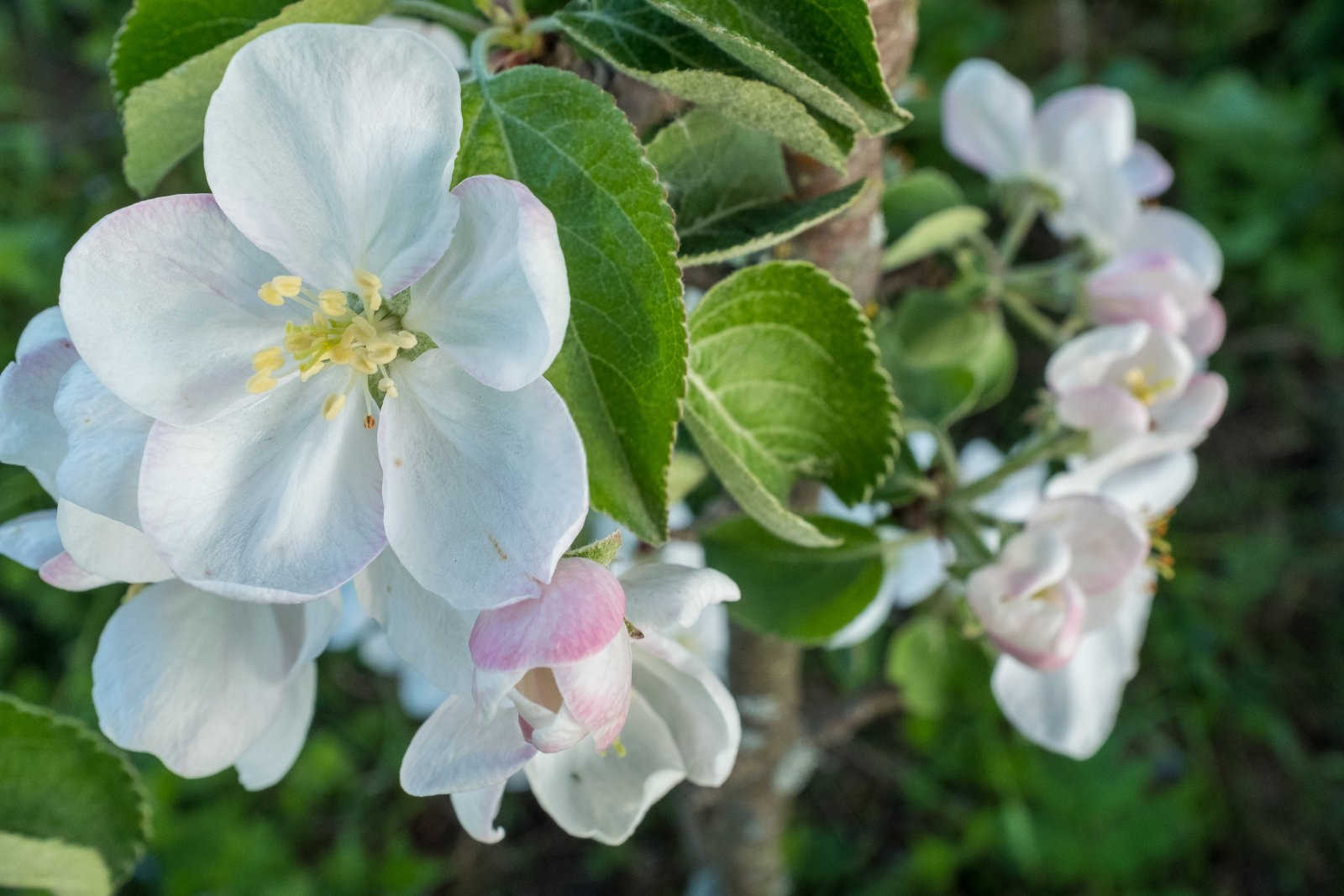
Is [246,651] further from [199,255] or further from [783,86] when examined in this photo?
[783,86]

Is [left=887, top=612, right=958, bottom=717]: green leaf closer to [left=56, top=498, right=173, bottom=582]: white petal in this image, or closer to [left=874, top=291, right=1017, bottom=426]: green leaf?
[left=874, top=291, right=1017, bottom=426]: green leaf

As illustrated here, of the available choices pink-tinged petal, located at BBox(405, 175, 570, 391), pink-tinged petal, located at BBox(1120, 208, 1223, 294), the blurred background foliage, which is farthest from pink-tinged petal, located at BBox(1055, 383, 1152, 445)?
the blurred background foliage

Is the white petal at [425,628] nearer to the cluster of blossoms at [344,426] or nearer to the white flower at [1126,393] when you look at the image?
the cluster of blossoms at [344,426]

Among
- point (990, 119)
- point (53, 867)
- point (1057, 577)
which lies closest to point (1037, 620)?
point (1057, 577)

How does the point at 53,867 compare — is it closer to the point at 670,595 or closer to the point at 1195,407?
the point at 670,595

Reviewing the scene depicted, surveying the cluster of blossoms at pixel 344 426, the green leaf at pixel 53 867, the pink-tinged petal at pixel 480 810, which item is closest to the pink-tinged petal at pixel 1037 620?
the cluster of blossoms at pixel 344 426

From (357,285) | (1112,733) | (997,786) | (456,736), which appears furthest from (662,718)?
(1112,733)
